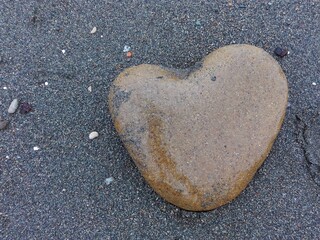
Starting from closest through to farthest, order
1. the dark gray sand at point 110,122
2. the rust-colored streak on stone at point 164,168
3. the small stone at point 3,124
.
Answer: the rust-colored streak on stone at point 164,168, the dark gray sand at point 110,122, the small stone at point 3,124

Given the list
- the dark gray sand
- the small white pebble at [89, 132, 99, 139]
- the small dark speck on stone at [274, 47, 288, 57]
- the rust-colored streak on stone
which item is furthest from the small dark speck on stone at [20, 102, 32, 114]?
the small dark speck on stone at [274, 47, 288, 57]

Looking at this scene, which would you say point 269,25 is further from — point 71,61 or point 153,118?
point 71,61

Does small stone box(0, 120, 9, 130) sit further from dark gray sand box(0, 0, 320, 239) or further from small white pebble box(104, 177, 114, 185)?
small white pebble box(104, 177, 114, 185)

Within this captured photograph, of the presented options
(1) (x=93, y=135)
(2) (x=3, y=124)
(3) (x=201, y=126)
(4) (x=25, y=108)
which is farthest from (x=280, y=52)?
(2) (x=3, y=124)

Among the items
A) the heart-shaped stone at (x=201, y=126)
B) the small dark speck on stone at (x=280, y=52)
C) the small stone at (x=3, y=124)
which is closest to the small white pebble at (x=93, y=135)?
the heart-shaped stone at (x=201, y=126)

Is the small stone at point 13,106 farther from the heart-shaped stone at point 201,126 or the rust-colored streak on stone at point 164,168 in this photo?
the rust-colored streak on stone at point 164,168

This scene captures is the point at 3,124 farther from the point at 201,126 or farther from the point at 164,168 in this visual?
the point at 201,126

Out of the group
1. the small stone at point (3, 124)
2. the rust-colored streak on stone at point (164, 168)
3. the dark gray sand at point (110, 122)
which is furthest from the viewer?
the small stone at point (3, 124)
